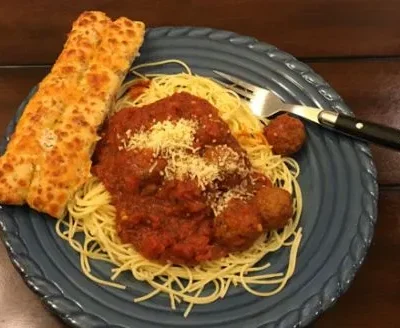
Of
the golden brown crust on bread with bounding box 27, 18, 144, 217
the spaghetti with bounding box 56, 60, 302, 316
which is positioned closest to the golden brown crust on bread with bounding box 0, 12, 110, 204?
the golden brown crust on bread with bounding box 27, 18, 144, 217

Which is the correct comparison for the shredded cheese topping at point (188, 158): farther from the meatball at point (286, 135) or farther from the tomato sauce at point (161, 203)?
the meatball at point (286, 135)

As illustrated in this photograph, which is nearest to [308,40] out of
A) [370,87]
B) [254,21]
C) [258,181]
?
[254,21]

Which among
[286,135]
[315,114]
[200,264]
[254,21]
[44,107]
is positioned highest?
[254,21]

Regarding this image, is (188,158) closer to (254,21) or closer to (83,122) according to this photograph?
(83,122)

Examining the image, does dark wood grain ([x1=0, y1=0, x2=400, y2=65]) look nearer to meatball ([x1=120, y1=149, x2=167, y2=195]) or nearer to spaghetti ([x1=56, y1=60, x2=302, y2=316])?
spaghetti ([x1=56, y1=60, x2=302, y2=316])

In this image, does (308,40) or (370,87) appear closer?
(370,87)
